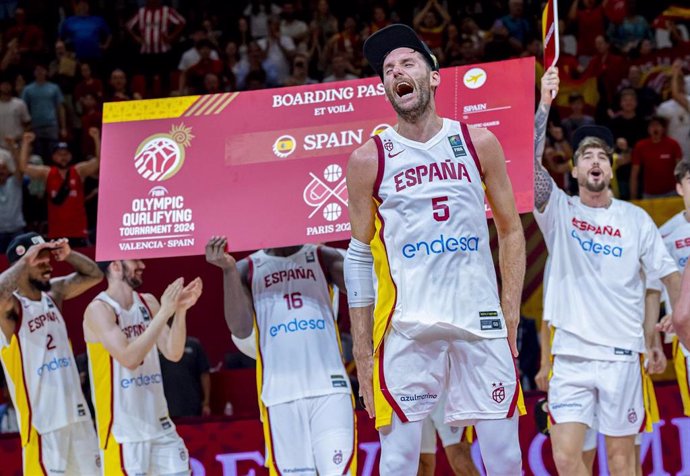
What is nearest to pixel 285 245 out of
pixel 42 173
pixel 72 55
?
pixel 42 173

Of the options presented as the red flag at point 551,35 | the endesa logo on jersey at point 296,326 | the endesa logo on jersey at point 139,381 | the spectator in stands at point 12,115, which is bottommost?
the endesa logo on jersey at point 139,381

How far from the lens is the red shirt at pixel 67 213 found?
11.8 m

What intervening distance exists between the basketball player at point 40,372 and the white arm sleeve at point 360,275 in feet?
12.3

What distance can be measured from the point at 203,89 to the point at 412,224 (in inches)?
400

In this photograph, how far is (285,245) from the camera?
7422 mm

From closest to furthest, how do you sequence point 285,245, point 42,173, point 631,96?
point 285,245 → point 42,173 → point 631,96

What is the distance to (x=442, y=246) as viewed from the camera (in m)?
5.11

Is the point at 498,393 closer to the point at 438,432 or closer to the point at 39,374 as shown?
the point at 438,432

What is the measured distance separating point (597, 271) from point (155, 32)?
1014 centimetres

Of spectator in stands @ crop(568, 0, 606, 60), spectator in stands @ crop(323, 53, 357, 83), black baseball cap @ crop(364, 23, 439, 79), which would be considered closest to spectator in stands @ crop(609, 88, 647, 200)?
spectator in stands @ crop(568, 0, 606, 60)

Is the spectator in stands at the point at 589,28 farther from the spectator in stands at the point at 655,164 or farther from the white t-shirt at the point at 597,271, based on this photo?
the white t-shirt at the point at 597,271

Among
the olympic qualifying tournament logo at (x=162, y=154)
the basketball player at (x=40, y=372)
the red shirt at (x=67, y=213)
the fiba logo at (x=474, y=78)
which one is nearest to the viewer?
the fiba logo at (x=474, y=78)

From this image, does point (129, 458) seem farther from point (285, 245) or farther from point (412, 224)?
point (412, 224)

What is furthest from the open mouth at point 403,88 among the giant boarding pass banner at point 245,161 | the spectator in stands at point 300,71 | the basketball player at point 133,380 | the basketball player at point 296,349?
the spectator in stands at point 300,71
